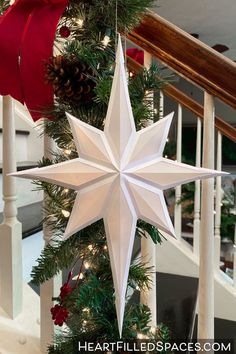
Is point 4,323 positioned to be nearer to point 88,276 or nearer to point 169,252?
point 88,276

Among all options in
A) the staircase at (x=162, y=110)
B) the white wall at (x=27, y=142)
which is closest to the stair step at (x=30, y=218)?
the staircase at (x=162, y=110)

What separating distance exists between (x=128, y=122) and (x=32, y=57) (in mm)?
220

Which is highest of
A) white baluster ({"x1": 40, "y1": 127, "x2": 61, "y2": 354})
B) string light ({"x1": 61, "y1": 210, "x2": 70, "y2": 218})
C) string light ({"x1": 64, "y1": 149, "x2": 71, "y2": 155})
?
string light ({"x1": 64, "y1": 149, "x2": 71, "y2": 155})

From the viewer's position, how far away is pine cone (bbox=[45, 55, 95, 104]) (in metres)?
0.50

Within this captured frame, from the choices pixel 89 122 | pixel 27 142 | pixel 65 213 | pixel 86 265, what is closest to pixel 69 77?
pixel 89 122

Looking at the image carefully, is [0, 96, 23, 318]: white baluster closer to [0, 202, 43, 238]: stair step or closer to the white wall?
[0, 202, 43, 238]: stair step

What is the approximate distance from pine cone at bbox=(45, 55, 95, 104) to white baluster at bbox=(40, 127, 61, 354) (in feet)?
0.64

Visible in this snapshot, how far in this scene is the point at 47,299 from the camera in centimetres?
71

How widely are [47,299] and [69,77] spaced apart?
490mm

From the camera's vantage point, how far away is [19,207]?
1.30 m

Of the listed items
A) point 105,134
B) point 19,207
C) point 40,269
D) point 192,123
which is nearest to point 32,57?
point 105,134

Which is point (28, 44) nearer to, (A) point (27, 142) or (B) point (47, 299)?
(B) point (47, 299)

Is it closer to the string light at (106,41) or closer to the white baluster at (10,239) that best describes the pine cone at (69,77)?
the string light at (106,41)

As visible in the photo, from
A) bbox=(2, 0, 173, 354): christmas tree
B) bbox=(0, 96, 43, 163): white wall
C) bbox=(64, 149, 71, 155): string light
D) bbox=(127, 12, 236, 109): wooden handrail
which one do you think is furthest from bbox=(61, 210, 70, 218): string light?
bbox=(0, 96, 43, 163): white wall
